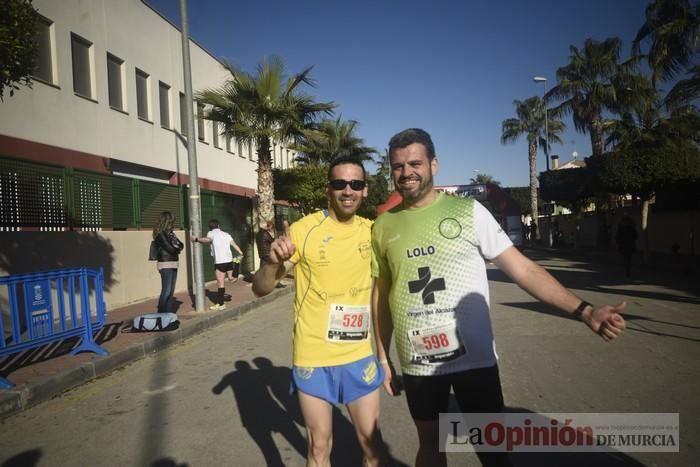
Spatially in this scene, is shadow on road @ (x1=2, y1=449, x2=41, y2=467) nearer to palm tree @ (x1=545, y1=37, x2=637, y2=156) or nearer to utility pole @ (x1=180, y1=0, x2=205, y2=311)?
utility pole @ (x1=180, y1=0, x2=205, y2=311)

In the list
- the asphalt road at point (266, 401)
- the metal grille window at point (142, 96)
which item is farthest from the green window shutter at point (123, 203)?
the metal grille window at point (142, 96)

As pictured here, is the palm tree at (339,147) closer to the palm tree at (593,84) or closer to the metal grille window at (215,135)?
the metal grille window at (215,135)

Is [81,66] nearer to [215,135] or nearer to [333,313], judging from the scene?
[215,135]

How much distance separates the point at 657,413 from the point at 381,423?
2.35 metres

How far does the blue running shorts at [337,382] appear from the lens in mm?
2391

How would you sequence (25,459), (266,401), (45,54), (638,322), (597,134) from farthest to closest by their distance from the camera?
(597,134) < (45,54) < (638,322) < (266,401) < (25,459)

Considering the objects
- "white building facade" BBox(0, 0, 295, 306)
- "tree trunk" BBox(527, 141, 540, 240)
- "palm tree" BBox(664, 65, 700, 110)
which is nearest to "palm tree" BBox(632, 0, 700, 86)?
"palm tree" BBox(664, 65, 700, 110)

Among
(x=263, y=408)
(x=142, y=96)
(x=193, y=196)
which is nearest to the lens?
(x=263, y=408)

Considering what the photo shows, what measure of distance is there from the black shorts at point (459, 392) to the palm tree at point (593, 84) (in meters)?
26.2

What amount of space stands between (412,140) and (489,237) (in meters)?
0.63

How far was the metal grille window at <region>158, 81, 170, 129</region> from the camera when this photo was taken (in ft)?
57.3

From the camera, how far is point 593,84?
24.7m

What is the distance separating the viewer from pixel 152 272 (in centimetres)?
1219

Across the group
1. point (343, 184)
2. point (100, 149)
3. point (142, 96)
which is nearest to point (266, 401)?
point (343, 184)
